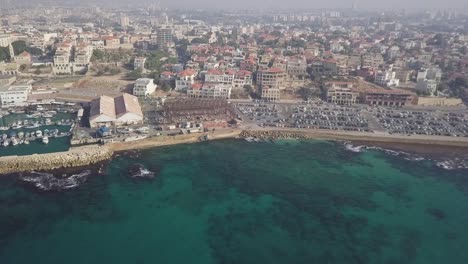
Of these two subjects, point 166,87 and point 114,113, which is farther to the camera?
point 166,87

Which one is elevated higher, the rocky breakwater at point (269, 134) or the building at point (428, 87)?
the building at point (428, 87)

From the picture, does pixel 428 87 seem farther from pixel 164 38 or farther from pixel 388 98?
pixel 164 38

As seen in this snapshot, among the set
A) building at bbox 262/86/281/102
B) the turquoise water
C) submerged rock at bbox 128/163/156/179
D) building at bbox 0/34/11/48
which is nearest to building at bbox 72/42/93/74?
building at bbox 0/34/11/48

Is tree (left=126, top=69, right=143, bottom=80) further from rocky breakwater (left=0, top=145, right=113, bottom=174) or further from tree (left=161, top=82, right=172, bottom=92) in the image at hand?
rocky breakwater (left=0, top=145, right=113, bottom=174)

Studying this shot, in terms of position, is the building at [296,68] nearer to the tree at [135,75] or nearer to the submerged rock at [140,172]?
the tree at [135,75]

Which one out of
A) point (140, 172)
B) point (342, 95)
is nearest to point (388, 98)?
point (342, 95)

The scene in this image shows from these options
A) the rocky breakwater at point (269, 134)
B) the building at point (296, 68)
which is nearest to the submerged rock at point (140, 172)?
the rocky breakwater at point (269, 134)

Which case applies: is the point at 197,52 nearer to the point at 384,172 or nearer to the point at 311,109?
the point at 311,109

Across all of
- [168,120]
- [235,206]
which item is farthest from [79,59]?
[235,206]
